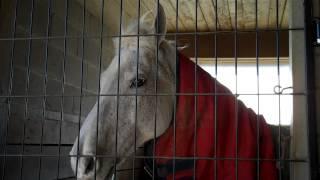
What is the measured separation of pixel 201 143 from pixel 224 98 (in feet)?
0.78

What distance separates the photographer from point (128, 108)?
1.81 metres

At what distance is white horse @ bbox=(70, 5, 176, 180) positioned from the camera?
162 cm

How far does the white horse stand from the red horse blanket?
0.09m

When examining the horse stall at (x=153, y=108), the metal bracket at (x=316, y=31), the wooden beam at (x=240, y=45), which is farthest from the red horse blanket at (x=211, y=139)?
the wooden beam at (x=240, y=45)

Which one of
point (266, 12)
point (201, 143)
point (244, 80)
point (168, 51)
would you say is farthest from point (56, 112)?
point (244, 80)

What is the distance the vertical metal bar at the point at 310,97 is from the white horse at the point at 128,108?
0.60 m

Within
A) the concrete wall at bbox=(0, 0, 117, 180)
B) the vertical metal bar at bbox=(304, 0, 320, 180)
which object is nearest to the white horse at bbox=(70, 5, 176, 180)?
the concrete wall at bbox=(0, 0, 117, 180)

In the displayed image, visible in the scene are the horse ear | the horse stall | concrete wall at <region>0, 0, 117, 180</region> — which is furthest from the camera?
concrete wall at <region>0, 0, 117, 180</region>

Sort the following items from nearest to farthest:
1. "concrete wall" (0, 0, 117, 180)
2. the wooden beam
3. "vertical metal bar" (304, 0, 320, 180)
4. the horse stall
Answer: "vertical metal bar" (304, 0, 320, 180) < the horse stall < "concrete wall" (0, 0, 117, 180) < the wooden beam

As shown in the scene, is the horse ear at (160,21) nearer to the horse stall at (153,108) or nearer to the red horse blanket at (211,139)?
the horse stall at (153,108)

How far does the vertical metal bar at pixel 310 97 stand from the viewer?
1.19 metres

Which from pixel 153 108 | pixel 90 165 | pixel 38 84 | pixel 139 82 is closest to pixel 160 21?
pixel 139 82

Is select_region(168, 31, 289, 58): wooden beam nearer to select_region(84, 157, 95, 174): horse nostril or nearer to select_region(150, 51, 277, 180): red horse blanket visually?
select_region(150, 51, 277, 180): red horse blanket

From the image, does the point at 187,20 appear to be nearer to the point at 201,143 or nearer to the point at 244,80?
the point at 244,80
